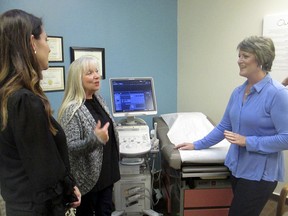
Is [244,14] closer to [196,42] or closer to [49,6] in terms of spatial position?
[196,42]

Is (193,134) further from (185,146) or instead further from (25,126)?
(25,126)

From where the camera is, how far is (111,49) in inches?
104

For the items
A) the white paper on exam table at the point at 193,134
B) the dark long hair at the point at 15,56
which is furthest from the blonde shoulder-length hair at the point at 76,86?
the white paper on exam table at the point at 193,134

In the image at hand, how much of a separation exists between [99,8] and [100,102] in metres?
1.20

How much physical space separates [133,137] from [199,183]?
1.98 ft

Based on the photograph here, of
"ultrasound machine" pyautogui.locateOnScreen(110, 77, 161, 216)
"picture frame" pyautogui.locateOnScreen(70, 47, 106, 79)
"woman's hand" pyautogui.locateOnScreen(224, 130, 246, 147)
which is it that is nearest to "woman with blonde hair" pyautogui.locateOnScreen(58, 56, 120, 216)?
"ultrasound machine" pyautogui.locateOnScreen(110, 77, 161, 216)

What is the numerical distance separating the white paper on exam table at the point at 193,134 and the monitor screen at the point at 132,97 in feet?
0.88

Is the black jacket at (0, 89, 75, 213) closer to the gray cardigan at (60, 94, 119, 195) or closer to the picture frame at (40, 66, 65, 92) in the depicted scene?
the gray cardigan at (60, 94, 119, 195)

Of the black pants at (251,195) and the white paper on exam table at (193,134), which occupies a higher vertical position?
the white paper on exam table at (193,134)

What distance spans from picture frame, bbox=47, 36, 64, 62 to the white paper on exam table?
1122 millimetres

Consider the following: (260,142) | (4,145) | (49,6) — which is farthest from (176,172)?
(49,6)

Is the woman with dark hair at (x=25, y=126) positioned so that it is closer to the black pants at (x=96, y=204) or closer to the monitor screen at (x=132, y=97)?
the black pants at (x=96, y=204)

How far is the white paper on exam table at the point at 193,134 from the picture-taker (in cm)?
180

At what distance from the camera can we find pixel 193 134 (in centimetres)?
220
